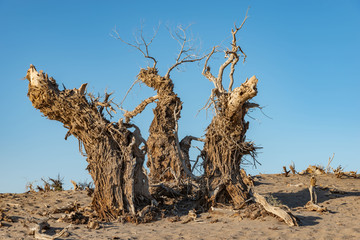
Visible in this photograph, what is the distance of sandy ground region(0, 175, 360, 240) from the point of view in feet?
26.2

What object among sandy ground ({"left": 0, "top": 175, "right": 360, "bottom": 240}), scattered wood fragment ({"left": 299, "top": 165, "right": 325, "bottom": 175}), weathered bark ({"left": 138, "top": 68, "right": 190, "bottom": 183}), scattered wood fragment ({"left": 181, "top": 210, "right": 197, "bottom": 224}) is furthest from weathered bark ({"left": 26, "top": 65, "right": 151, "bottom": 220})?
scattered wood fragment ({"left": 299, "top": 165, "right": 325, "bottom": 175})

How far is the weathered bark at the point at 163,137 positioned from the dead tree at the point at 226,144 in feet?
7.14

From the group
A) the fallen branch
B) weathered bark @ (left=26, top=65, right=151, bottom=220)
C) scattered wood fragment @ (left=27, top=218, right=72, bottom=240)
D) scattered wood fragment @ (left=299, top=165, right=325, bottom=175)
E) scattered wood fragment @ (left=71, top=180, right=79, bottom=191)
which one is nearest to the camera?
scattered wood fragment @ (left=27, top=218, right=72, bottom=240)

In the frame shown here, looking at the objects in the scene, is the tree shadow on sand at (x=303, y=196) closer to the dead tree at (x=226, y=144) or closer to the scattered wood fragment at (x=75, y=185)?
the dead tree at (x=226, y=144)

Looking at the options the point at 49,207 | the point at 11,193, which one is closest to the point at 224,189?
the point at 49,207

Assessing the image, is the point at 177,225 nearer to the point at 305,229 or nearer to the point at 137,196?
the point at 137,196

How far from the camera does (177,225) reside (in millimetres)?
8992

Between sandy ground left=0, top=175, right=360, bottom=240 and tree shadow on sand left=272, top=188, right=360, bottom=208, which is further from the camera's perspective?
tree shadow on sand left=272, top=188, right=360, bottom=208

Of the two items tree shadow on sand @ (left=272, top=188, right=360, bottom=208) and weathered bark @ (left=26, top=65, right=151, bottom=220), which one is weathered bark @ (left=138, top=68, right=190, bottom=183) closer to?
weathered bark @ (left=26, top=65, right=151, bottom=220)

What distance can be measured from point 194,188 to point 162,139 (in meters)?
2.09

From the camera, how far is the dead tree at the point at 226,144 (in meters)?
10.2

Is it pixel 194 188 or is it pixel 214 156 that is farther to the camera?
pixel 194 188

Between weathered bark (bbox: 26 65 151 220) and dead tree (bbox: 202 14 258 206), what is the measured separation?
6.68ft

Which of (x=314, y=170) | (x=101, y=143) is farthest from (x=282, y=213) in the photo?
(x=314, y=170)
